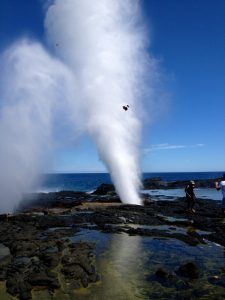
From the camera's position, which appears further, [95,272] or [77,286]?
[95,272]

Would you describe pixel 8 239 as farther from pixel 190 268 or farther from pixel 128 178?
pixel 128 178

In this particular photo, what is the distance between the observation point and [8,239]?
15.2 metres

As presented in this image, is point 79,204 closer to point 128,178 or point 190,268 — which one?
point 128,178

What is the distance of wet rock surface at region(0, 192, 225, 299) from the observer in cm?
963

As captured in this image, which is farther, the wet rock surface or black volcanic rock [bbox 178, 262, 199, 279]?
black volcanic rock [bbox 178, 262, 199, 279]

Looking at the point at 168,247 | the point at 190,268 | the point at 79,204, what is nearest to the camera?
the point at 190,268

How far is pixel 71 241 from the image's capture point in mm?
14922

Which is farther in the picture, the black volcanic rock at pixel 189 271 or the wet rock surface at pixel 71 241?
the black volcanic rock at pixel 189 271

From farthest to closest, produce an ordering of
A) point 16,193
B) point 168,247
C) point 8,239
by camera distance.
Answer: point 16,193 → point 8,239 → point 168,247

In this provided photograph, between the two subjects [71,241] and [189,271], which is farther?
[71,241]

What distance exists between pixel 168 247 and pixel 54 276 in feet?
19.2

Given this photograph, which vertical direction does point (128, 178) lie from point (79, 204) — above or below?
above

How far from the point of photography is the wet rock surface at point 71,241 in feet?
31.6

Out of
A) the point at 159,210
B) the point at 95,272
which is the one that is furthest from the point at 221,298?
the point at 159,210
